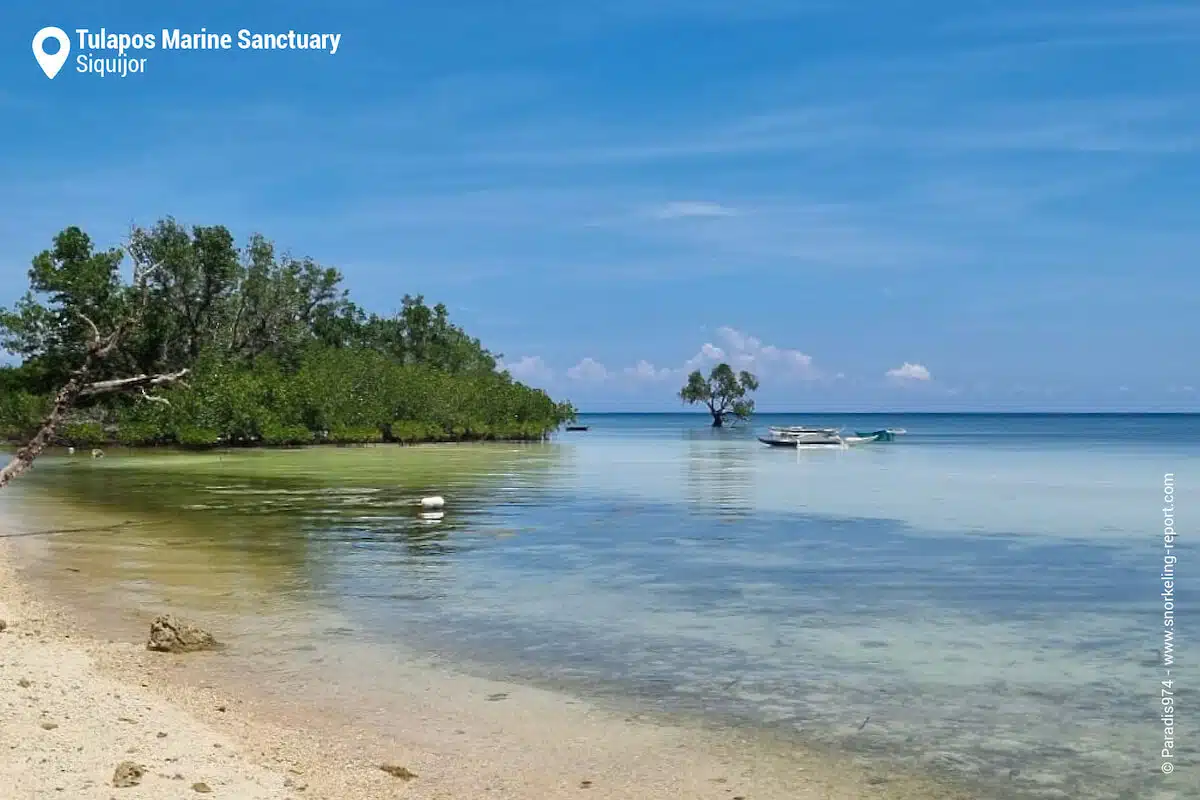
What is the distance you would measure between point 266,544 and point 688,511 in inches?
522

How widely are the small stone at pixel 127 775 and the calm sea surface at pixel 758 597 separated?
138 inches

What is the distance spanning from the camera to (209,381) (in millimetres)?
74062

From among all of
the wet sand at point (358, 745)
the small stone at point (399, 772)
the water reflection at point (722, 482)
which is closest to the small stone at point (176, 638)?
the wet sand at point (358, 745)

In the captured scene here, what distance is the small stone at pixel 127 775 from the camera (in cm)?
709

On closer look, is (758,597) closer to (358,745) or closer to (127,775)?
(358,745)

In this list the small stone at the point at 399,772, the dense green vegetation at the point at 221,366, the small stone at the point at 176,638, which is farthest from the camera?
the dense green vegetation at the point at 221,366

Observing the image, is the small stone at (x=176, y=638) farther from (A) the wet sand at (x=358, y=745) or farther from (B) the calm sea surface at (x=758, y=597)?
(B) the calm sea surface at (x=758, y=597)

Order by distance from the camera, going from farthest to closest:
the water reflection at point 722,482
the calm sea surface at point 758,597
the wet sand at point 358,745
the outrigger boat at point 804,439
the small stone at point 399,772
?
the outrigger boat at point 804,439 → the water reflection at point 722,482 → the calm sea surface at point 758,597 → the small stone at point 399,772 → the wet sand at point 358,745

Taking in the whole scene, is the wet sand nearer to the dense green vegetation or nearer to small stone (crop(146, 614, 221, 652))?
small stone (crop(146, 614, 221, 652))

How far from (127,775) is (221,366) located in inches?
2919

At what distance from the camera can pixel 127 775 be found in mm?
7188

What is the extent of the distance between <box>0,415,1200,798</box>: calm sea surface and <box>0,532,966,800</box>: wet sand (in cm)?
68

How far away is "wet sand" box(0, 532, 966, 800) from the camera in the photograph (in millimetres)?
7641

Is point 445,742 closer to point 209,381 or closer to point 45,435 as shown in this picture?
point 45,435
